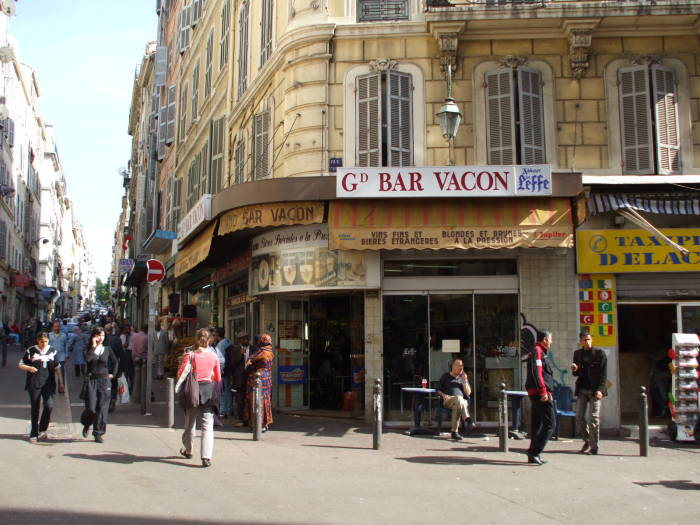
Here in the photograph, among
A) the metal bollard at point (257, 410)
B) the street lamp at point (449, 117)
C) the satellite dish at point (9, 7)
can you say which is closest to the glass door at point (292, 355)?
the metal bollard at point (257, 410)

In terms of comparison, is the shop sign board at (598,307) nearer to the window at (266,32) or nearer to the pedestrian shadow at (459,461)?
the pedestrian shadow at (459,461)

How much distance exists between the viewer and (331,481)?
7.96 metres

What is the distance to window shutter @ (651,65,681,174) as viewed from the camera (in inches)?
502

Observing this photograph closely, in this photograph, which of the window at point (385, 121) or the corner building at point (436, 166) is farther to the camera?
the window at point (385, 121)

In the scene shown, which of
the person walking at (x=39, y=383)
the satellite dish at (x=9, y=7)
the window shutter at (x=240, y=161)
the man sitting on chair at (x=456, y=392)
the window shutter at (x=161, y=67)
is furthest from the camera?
the satellite dish at (x=9, y=7)

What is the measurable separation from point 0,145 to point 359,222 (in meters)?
31.6

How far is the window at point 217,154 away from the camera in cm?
1875

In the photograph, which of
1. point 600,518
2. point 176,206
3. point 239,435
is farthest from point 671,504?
point 176,206

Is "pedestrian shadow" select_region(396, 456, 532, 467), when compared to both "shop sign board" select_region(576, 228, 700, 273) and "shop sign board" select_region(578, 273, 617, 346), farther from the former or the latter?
"shop sign board" select_region(576, 228, 700, 273)

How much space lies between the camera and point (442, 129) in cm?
1235

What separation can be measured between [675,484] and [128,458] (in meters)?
6.46

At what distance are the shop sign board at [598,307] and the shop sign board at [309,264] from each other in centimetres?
359

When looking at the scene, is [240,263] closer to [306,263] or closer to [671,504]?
[306,263]

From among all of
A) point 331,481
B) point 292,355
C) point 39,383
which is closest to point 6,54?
point 292,355
